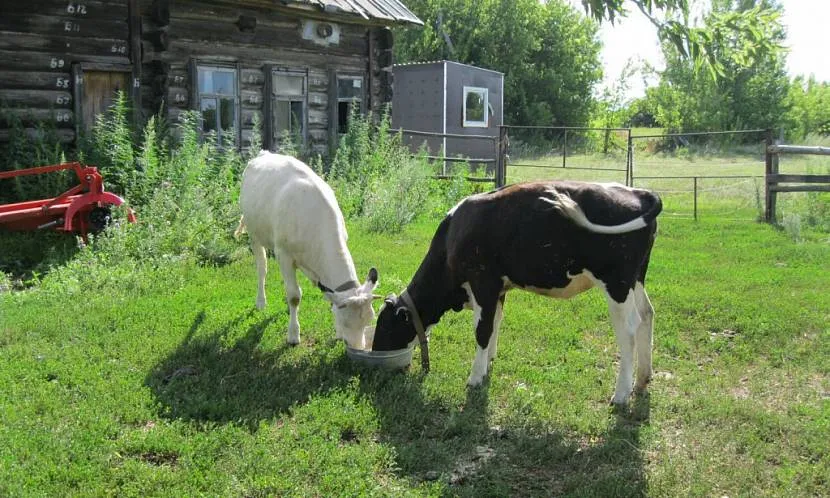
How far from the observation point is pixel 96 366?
6.33 meters

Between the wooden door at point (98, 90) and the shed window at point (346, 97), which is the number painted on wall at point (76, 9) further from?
the shed window at point (346, 97)

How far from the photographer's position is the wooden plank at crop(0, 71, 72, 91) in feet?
39.9

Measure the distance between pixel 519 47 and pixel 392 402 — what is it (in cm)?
4084

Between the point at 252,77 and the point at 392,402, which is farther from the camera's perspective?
the point at 252,77

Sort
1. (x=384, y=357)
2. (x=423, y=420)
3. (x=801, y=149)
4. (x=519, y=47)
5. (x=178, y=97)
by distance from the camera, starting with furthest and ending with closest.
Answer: (x=519, y=47) < (x=801, y=149) < (x=178, y=97) < (x=384, y=357) < (x=423, y=420)

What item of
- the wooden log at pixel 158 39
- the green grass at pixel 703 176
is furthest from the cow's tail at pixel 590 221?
the wooden log at pixel 158 39

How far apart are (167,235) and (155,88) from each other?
189 inches

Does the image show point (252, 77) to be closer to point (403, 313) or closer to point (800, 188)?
point (403, 313)

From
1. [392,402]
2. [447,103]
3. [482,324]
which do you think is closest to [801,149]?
[482,324]

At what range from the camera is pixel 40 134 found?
39.5 ft

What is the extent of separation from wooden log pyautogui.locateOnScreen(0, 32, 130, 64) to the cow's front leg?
30.9ft

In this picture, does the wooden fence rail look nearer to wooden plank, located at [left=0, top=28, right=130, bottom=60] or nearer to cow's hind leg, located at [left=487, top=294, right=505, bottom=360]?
cow's hind leg, located at [left=487, top=294, right=505, bottom=360]

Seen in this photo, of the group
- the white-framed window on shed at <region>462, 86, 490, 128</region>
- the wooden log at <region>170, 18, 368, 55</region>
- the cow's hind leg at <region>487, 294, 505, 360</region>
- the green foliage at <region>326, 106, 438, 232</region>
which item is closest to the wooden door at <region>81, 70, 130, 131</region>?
the wooden log at <region>170, 18, 368, 55</region>

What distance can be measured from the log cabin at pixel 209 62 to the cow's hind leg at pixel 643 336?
9.38 m
